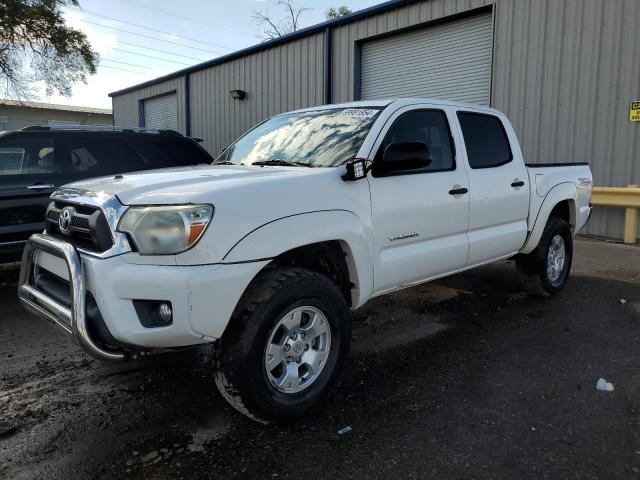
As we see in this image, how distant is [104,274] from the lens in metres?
2.63

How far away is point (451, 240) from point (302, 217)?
1.62 m

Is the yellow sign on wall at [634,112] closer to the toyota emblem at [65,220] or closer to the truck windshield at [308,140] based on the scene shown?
the truck windshield at [308,140]

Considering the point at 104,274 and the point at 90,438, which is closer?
the point at 104,274

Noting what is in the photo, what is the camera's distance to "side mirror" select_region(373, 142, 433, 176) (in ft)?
11.3

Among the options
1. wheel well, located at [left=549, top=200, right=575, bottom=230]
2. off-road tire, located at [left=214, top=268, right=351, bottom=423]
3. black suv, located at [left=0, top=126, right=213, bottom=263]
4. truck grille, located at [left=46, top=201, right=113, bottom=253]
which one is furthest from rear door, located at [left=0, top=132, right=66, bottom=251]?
wheel well, located at [left=549, top=200, right=575, bottom=230]

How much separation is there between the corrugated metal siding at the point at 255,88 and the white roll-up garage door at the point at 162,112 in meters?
1.84

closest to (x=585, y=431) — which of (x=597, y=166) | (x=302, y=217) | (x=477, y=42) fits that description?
(x=302, y=217)

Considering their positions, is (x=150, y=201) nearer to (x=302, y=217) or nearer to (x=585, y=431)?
(x=302, y=217)

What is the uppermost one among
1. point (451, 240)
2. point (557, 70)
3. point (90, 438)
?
point (557, 70)

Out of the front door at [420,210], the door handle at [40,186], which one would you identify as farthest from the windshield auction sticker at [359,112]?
the door handle at [40,186]

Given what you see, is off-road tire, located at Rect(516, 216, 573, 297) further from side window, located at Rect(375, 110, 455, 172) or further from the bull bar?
the bull bar

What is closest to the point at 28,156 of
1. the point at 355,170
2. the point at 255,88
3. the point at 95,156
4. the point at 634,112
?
the point at 95,156

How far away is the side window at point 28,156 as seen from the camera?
585 centimetres

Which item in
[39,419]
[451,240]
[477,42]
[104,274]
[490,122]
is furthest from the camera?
[477,42]
